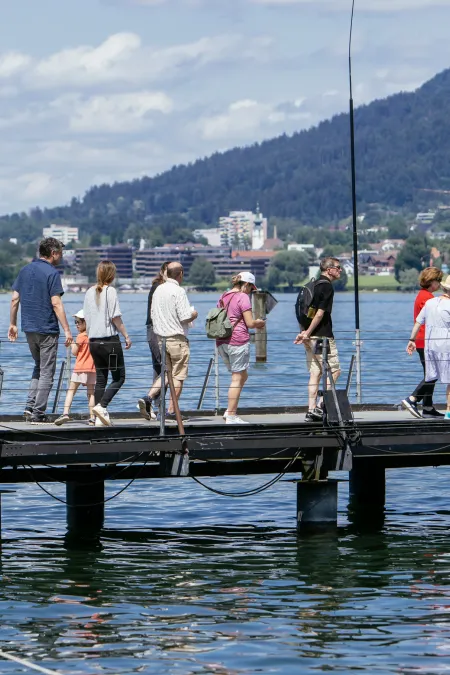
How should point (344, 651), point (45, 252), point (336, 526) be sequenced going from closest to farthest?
point (344, 651) < point (45, 252) < point (336, 526)

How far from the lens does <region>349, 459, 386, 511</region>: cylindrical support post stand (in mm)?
18484

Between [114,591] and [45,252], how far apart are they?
364 centimetres

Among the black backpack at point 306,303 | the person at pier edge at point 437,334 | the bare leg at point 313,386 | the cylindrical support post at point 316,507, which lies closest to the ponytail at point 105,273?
the black backpack at point 306,303

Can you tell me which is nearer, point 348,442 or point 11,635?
point 11,635

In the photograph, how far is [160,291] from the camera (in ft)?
48.4

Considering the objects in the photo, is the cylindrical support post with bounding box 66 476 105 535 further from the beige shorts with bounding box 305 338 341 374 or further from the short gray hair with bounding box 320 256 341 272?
the short gray hair with bounding box 320 256 341 272

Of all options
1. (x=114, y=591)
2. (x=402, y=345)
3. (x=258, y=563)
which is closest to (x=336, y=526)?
(x=258, y=563)

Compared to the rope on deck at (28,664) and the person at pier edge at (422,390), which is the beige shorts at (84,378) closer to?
the person at pier edge at (422,390)

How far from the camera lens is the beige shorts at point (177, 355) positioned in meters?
14.8

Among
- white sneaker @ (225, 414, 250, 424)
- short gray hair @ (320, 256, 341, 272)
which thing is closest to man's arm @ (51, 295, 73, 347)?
white sneaker @ (225, 414, 250, 424)

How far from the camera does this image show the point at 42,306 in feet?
48.6

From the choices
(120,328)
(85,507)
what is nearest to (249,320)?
(120,328)

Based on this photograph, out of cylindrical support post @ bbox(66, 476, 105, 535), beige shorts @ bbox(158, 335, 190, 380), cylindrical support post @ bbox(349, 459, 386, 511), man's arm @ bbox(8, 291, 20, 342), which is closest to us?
man's arm @ bbox(8, 291, 20, 342)

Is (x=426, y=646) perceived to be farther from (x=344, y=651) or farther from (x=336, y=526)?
(x=336, y=526)
